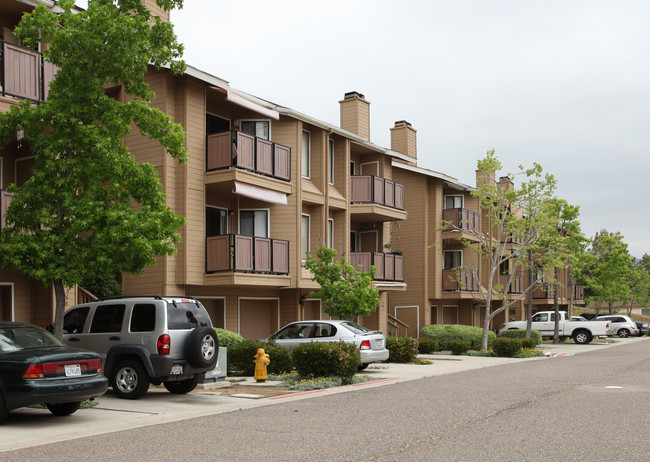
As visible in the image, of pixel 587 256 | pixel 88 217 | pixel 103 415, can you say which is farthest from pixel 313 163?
pixel 587 256

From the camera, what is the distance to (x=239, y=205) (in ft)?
82.3

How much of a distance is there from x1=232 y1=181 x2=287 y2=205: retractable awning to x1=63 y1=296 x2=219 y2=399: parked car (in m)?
8.68

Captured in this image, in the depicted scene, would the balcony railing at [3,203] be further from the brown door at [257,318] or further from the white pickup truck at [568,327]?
the white pickup truck at [568,327]

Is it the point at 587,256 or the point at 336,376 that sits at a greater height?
the point at 587,256

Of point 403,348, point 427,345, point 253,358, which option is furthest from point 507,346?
point 253,358

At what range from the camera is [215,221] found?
79.8 ft

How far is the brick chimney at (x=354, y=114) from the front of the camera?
32188 millimetres

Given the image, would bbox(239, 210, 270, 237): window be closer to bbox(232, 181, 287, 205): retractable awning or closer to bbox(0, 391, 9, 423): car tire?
bbox(232, 181, 287, 205): retractable awning

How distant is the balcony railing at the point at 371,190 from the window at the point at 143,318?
17.1 meters

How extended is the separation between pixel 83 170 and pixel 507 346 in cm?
1905

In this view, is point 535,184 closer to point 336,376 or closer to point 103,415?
point 336,376

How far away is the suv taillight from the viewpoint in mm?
13125

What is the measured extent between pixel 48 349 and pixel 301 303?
16163mm

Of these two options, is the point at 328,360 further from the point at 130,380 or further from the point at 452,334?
the point at 452,334
